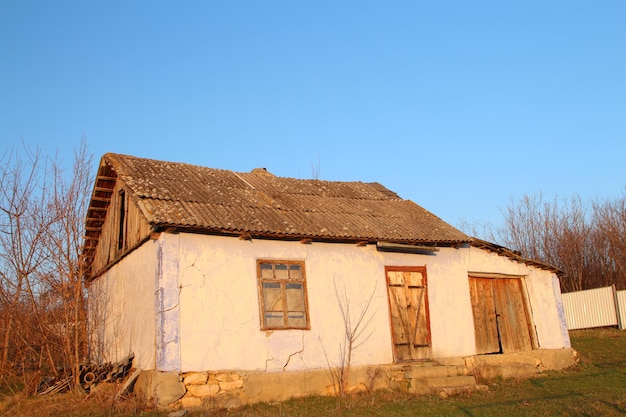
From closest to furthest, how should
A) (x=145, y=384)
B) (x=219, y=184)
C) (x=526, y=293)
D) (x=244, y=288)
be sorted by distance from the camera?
1. (x=145, y=384)
2. (x=244, y=288)
3. (x=219, y=184)
4. (x=526, y=293)

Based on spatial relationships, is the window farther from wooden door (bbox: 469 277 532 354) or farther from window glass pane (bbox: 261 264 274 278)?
wooden door (bbox: 469 277 532 354)

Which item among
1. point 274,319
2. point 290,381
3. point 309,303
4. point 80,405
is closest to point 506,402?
point 290,381

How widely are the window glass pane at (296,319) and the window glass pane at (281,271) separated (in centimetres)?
79

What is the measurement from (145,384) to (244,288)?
264 centimetres

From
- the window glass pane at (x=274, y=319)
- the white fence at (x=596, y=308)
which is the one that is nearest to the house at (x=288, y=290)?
the window glass pane at (x=274, y=319)

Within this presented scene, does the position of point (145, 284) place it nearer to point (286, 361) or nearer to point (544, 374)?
point (286, 361)

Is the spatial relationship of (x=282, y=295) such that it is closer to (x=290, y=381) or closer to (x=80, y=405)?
(x=290, y=381)

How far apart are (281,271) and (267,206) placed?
1.92 m

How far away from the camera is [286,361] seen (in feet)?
40.6

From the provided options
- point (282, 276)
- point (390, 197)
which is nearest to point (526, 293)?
point (390, 197)

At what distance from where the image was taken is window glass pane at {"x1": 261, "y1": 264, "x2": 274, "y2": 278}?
41.7 feet

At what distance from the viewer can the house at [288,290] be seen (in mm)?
11688

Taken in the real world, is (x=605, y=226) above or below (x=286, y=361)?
above

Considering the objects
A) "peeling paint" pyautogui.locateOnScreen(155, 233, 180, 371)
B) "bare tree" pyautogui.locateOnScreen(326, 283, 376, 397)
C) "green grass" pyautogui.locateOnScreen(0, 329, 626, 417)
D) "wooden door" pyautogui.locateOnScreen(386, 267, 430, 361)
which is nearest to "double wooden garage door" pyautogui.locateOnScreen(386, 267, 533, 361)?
"wooden door" pyautogui.locateOnScreen(386, 267, 430, 361)
